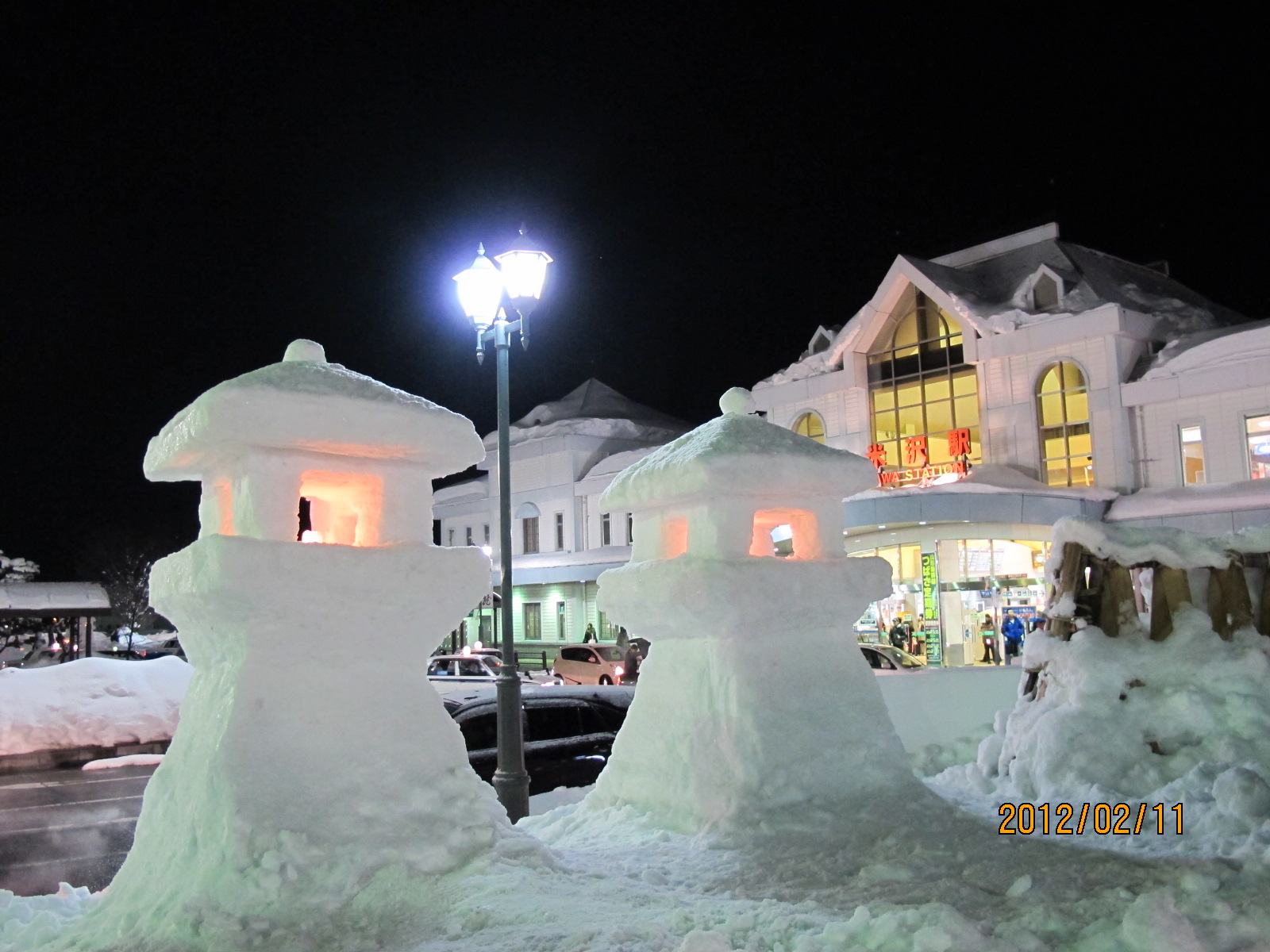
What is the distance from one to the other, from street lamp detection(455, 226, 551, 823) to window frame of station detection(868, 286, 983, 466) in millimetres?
17917

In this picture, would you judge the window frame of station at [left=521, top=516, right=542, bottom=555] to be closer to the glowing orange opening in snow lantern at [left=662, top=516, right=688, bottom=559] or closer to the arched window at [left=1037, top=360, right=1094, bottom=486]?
the arched window at [left=1037, top=360, right=1094, bottom=486]

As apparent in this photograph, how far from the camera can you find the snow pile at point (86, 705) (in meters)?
14.4

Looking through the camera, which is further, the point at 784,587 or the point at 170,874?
the point at 784,587

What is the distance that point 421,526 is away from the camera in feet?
20.1

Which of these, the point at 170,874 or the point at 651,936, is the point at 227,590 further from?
the point at 651,936

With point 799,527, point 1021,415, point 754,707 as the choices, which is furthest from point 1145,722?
point 1021,415

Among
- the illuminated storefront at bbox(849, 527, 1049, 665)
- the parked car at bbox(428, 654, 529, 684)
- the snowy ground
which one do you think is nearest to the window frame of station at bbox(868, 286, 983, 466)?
the illuminated storefront at bbox(849, 527, 1049, 665)

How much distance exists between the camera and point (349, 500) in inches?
243

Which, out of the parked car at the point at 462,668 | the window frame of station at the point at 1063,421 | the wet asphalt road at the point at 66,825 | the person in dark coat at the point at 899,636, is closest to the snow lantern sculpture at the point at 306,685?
the wet asphalt road at the point at 66,825

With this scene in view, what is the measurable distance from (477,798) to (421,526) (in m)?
1.62

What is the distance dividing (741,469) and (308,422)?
3.02 m

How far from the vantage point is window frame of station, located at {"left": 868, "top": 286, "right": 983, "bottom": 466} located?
26.1 metres

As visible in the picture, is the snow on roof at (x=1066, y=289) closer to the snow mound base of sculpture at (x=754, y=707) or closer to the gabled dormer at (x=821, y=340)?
A: the gabled dormer at (x=821, y=340)

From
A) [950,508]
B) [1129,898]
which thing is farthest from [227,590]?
[950,508]
